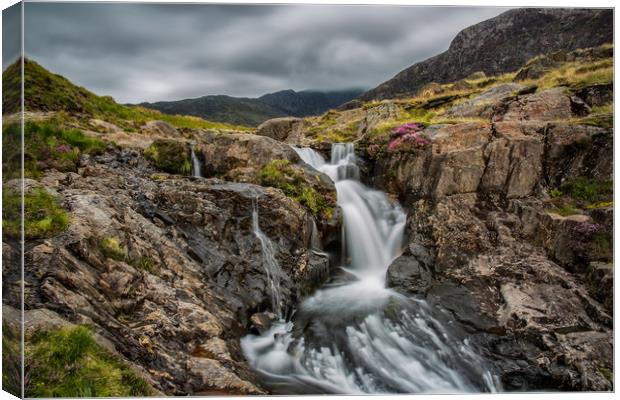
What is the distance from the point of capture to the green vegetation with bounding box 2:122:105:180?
654 centimetres

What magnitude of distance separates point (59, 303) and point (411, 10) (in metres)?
6.00

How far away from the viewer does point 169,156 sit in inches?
371

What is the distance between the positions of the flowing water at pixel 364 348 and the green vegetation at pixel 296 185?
1.69 metres

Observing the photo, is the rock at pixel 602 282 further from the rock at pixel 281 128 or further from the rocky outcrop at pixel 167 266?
the rock at pixel 281 128

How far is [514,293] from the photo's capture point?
263 inches

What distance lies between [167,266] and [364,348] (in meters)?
3.26

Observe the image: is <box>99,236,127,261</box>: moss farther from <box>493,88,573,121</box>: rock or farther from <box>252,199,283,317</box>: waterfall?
<box>493,88,573,121</box>: rock

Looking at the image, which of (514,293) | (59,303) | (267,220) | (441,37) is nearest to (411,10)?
(441,37)

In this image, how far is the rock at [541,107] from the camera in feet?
32.3

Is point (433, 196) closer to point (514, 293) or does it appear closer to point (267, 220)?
point (514, 293)

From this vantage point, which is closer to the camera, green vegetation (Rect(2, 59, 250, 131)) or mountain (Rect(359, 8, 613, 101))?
green vegetation (Rect(2, 59, 250, 131))

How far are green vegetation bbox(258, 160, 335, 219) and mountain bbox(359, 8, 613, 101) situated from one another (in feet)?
10.7

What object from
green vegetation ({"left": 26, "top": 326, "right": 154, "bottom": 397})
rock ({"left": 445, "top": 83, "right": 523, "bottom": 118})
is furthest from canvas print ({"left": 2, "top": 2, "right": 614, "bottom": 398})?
rock ({"left": 445, "top": 83, "right": 523, "bottom": 118})

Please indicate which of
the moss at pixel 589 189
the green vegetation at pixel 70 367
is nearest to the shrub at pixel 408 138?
the moss at pixel 589 189
